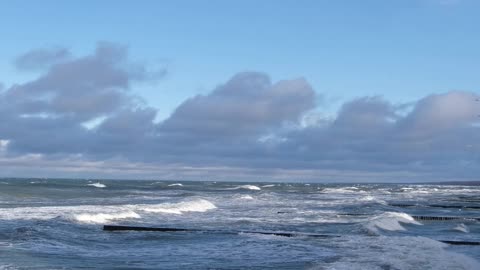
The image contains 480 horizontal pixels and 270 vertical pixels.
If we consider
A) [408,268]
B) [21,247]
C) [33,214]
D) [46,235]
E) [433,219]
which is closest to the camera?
[408,268]

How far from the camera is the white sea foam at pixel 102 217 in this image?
94.1 ft

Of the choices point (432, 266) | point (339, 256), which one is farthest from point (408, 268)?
point (339, 256)

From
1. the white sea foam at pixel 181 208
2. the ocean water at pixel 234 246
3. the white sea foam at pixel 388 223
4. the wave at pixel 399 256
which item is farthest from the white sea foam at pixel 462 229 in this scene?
the white sea foam at pixel 181 208

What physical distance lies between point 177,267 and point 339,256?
4.83 m

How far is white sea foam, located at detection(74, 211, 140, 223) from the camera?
94.1 feet

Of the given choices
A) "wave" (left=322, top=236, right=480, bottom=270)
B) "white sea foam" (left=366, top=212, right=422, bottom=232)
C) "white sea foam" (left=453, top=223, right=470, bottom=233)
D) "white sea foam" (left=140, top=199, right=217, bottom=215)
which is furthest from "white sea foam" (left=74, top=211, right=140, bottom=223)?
"white sea foam" (left=453, top=223, right=470, bottom=233)

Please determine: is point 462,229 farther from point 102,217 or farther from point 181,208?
point 181,208

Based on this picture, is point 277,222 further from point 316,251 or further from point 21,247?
point 21,247

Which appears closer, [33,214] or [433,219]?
[33,214]

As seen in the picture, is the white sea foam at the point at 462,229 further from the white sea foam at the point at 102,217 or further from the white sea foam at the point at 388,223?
the white sea foam at the point at 102,217

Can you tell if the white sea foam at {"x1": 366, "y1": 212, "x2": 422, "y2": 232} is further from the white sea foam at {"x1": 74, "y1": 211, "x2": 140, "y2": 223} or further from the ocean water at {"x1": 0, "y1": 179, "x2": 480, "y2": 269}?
the white sea foam at {"x1": 74, "y1": 211, "x2": 140, "y2": 223}

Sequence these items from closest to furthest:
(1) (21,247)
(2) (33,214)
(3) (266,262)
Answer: (3) (266,262)
(1) (21,247)
(2) (33,214)

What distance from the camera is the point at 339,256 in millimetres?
17609

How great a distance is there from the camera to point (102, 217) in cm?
3011
